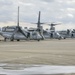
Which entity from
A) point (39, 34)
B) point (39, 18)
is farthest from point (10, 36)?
point (39, 18)

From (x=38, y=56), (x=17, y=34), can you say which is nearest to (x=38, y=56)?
(x=38, y=56)

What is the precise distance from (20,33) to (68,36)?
2584 inches

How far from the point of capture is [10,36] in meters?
82.8

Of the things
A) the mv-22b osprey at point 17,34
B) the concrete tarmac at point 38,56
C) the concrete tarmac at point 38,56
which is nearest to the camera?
the concrete tarmac at point 38,56

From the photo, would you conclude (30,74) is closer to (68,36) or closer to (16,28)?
(16,28)

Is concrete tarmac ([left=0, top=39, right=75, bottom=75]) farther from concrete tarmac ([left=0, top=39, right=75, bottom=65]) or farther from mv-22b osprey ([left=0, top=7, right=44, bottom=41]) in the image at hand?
mv-22b osprey ([left=0, top=7, right=44, bottom=41])

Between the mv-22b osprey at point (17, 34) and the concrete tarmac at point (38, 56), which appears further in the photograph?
the mv-22b osprey at point (17, 34)

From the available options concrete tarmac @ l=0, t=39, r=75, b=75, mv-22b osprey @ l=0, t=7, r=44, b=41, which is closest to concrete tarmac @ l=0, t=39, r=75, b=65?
concrete tarmac @ l=0, t=39, r=75, b=75

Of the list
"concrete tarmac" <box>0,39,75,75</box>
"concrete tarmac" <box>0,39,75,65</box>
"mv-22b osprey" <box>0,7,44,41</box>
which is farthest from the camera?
"mv-22b osprey" <box>0,7,44,41</box>

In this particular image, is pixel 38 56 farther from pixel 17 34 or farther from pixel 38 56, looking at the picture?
pixel 17 34

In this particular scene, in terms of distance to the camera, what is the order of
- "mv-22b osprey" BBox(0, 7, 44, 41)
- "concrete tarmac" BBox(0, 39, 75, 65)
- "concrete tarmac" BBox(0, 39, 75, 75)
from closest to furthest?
"concrete tarmac" BBox(0, 39, 75, 75), "concrete tarmac" BBox(0, 39, 75, 65), "mv-22b osprey" BBox(0, 7, 44, 41)

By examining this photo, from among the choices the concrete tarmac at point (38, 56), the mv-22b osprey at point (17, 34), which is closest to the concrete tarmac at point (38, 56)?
the concrete tarmac at point (38, 56)

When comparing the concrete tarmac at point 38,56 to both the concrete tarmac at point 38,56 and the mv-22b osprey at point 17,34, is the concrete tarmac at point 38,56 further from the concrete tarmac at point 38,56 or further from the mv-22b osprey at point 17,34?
the mv-22b osprey at point 17,34

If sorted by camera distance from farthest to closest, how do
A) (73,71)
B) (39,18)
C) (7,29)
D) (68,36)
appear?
(68,36)
(39,18)
(7,29)
(73,71)
